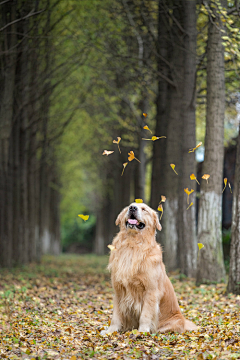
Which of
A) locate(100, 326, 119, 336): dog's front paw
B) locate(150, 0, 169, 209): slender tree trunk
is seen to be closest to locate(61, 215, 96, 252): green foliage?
locate(150, 0, 169, 209): slender tree trunk

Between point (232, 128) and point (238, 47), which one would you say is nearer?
point (238, 47)

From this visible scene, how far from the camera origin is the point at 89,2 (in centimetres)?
1501

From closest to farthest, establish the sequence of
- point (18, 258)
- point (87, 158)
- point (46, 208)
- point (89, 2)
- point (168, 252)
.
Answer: point (168, 252)
point (89, 2)
point (18, 258)
point (46, 208)
point (87, 158)

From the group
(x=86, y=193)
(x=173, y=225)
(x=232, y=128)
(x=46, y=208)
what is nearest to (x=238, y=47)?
(x=173, y=225)

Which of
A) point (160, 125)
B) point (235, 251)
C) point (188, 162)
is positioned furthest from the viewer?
point (160, 125)

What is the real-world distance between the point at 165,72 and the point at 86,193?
30791 millimetres

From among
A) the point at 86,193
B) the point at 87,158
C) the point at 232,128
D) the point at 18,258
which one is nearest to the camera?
the point at 18,258

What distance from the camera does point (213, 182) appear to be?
31.5 feet

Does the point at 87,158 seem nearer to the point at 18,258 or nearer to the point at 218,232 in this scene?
the point at 18,258

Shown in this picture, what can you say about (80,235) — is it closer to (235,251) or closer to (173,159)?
(173,159)

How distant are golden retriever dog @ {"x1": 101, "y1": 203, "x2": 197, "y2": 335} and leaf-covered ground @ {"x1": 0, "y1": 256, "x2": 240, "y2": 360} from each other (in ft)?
0.71

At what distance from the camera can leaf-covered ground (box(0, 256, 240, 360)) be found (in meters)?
4.64

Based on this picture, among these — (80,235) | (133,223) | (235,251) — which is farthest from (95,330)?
(80,235)

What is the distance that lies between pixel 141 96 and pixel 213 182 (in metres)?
8.61
